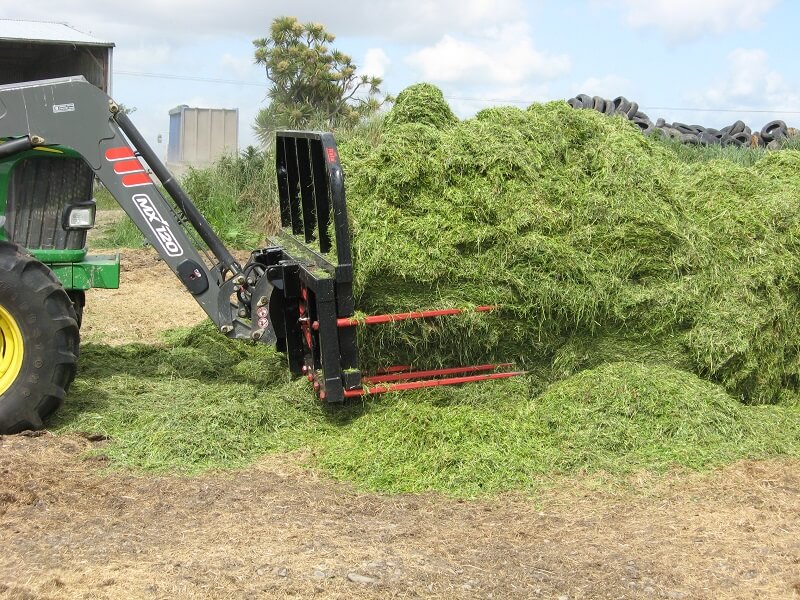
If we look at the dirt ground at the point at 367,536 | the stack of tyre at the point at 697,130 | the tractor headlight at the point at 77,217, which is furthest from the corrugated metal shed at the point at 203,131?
the dirt ground at the point at 367,536

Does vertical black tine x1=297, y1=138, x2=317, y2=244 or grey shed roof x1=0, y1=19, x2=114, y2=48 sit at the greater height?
grey shed roof x1=0, y1=19, x2=114, y2=48

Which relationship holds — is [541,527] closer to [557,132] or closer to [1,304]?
[557,132]

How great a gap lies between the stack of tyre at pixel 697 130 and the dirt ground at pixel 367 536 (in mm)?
10762

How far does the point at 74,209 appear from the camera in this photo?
266 inches

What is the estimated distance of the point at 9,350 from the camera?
5996 mm

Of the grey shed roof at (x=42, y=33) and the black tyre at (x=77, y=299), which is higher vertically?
the grey shed roof at (x=42, y=33)

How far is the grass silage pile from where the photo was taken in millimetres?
6016

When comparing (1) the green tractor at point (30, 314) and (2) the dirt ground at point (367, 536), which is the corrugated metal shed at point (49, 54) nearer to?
(1) the green tractor at point (30, 314)

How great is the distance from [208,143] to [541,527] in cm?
2081

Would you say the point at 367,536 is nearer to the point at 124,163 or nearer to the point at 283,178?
the point at 124,163

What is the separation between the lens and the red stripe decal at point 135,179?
20.9ft

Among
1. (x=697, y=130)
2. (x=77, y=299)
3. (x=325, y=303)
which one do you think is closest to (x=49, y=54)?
(x=697, y=130)

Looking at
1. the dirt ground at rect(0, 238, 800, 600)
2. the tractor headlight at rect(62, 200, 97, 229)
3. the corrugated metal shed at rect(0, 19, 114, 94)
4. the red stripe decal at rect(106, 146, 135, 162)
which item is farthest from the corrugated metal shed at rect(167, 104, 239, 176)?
the dirt ground at rect(0, 238, 800, 600)

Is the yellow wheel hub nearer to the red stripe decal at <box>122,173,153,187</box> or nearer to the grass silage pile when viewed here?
the red stripe decal at <box>122,173,153,187</box>
